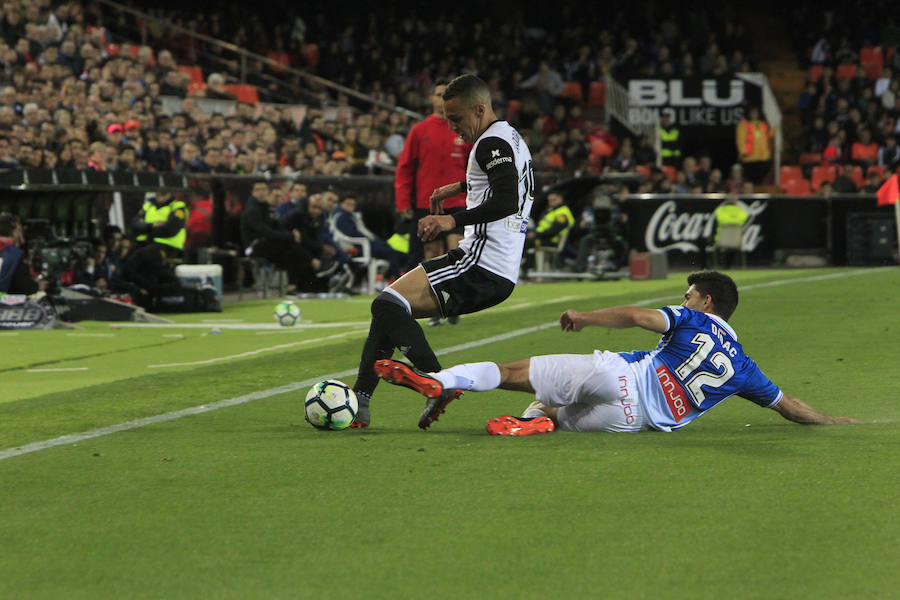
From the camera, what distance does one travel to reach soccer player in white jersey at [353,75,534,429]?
21.0 feet

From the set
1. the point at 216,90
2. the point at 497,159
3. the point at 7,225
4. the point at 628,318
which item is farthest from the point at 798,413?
the point at 216,90

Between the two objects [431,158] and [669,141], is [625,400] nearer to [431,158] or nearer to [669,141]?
[431,158]

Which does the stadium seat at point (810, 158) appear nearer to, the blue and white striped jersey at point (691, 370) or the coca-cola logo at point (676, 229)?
the coca-cola logo at point (676, 229)

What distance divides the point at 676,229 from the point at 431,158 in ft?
42.9

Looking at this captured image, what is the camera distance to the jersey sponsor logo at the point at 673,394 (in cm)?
635

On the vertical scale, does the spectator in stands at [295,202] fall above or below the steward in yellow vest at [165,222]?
above

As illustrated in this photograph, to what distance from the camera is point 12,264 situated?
13.6 metres

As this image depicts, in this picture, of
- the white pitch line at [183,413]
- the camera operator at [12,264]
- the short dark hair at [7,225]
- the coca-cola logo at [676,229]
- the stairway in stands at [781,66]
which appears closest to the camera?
the white pitch line at [183,413]

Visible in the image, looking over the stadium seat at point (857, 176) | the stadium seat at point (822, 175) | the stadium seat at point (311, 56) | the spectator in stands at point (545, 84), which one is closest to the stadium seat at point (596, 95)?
the spectator in stands at point (545, 84)

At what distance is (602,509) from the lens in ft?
16.0

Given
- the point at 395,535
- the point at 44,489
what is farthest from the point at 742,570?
the point at 44,489

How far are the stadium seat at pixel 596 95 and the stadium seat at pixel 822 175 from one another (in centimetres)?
543

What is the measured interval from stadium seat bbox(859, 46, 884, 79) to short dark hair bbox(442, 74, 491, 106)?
2676 cm

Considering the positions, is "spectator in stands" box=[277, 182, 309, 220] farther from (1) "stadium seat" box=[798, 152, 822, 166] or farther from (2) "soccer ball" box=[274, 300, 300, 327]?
(1) "stadium seat" box=[798, 152, 822, 166]
